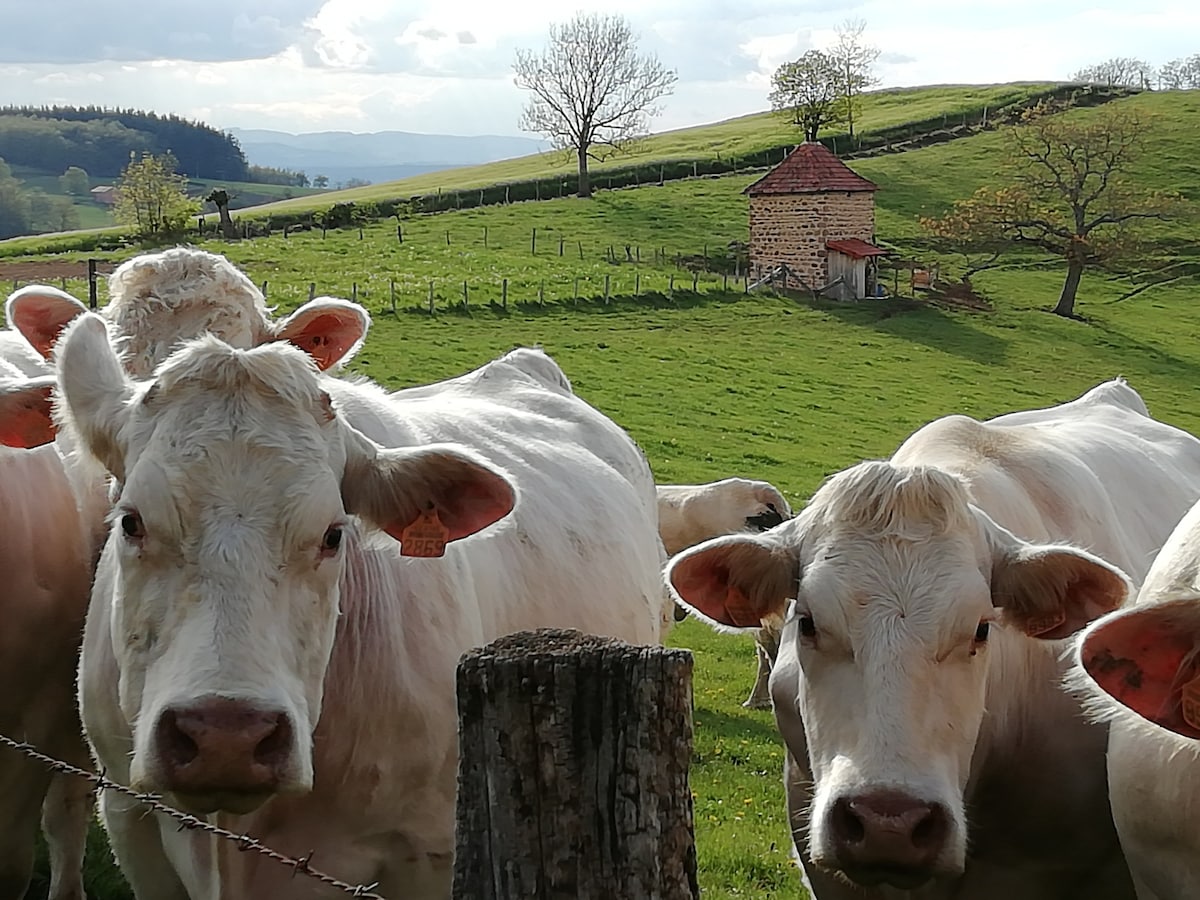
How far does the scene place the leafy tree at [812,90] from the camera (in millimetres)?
64625

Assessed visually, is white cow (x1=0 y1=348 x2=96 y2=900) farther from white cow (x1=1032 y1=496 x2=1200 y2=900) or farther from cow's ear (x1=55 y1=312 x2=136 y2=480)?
white cow (x1=1032 y1=496 x2=1200 y2=900)

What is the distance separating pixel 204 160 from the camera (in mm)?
133375

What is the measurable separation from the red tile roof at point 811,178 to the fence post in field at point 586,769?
4313 centimetres

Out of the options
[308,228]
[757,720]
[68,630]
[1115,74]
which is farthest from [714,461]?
[1115,74]

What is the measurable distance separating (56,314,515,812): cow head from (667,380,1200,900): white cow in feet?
3.25

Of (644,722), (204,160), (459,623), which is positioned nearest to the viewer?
(644,722)

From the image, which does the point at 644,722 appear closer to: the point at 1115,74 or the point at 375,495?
the point at 375,495

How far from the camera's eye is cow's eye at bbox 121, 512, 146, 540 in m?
3.37

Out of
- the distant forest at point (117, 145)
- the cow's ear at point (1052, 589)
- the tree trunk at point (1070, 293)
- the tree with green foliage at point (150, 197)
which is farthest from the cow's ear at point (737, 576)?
the distant forest at point (117, 145)

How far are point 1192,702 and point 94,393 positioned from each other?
9.69 ft

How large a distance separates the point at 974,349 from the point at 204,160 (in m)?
114

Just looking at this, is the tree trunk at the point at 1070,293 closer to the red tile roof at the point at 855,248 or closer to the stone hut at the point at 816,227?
the stone hut at the point at 816,227

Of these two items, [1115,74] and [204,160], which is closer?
[1115,74]

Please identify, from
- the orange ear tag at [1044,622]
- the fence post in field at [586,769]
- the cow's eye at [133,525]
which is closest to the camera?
the fence post in field at [586,769]
